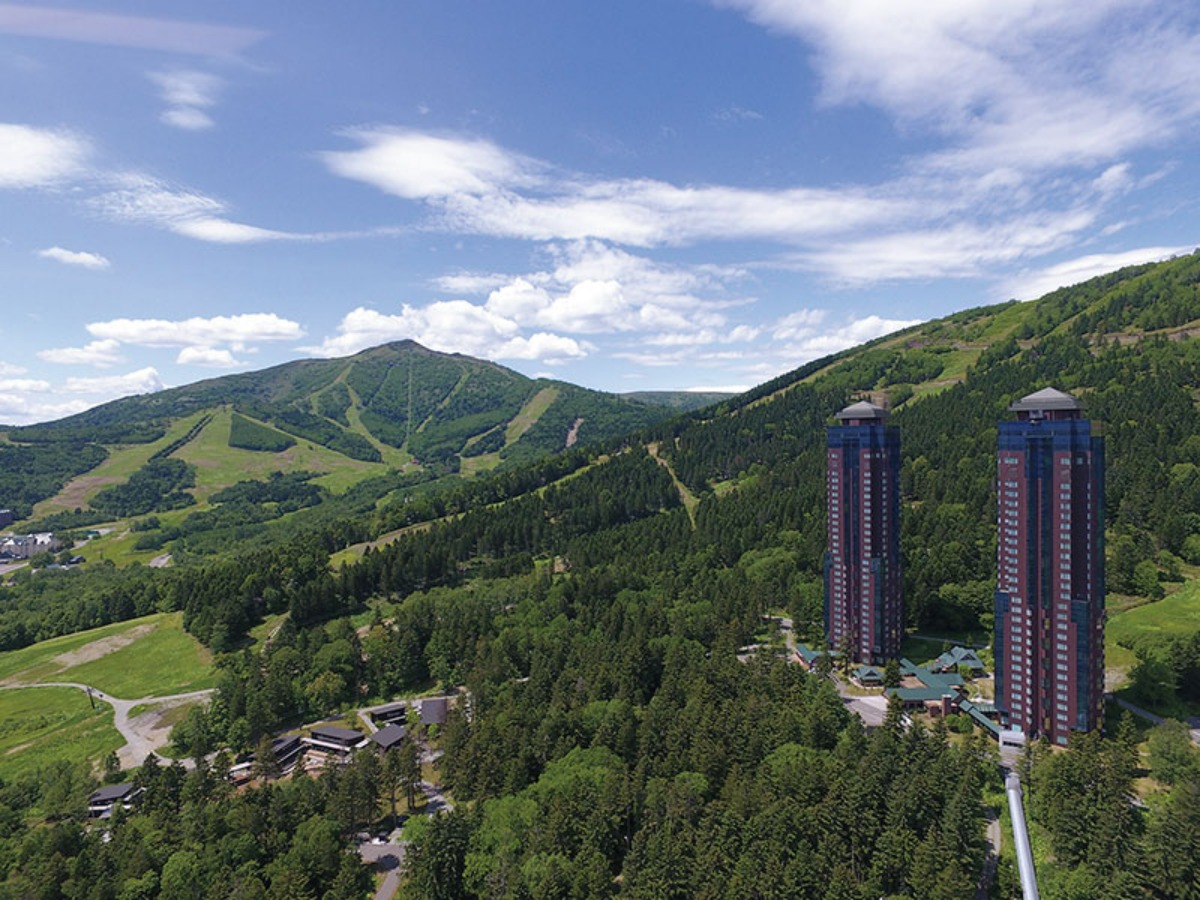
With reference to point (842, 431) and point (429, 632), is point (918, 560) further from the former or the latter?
point (429, 632)

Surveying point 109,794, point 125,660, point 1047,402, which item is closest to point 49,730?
point 125,660

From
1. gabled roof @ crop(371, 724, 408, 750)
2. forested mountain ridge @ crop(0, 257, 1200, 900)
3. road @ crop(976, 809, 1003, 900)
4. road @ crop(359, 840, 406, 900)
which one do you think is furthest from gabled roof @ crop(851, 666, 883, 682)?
road @ crop(359, 840, 406, 900)

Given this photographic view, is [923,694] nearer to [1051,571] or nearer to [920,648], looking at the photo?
[1051,571]

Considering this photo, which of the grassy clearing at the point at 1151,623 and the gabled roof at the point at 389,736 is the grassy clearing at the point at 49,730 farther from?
the grassy clearing at the point at 1151,623

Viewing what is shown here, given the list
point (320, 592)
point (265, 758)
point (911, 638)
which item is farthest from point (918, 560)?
point (320, 592)

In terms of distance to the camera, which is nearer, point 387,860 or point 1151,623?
point 387,860

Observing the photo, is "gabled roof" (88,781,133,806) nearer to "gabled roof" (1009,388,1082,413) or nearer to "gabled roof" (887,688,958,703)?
"gabled roof" (887,688,958,703)

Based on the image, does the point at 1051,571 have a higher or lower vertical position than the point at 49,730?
higher
